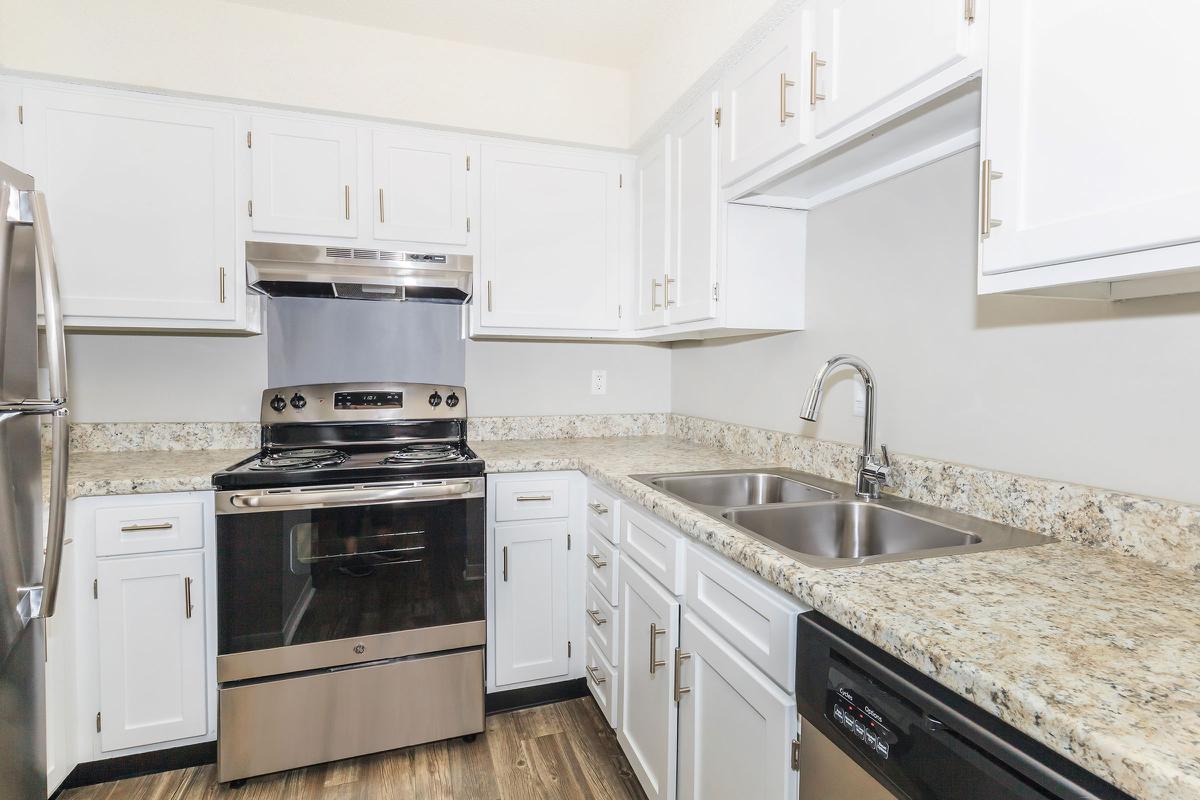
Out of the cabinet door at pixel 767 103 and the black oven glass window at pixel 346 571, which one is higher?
the cabinet door at pixel 767 103

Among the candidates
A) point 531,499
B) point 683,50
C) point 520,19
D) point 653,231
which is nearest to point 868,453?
point 531,499

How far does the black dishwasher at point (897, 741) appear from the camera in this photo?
595mm

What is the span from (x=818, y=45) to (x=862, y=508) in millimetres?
1085

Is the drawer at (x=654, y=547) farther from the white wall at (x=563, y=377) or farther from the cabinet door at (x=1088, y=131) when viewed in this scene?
the white wall at (x=563, y=377)

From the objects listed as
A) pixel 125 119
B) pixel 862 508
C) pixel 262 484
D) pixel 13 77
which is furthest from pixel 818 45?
pixel 13 77

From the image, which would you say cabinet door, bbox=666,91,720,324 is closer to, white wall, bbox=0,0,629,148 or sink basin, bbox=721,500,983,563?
white wall, bbox=0,0,629,148

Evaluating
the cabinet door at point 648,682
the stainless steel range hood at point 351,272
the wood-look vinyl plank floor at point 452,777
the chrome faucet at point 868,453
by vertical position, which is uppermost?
the stainless steel range hood at point 351,272

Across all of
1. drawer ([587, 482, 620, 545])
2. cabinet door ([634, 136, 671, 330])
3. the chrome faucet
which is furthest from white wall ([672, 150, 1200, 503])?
drawer ([587, 482, 620, 545])

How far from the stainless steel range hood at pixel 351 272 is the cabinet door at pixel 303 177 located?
9cm

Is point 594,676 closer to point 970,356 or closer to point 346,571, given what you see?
point 346,571

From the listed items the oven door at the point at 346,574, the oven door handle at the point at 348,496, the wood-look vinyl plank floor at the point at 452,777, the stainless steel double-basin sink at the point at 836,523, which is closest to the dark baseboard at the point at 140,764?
the wood-look vinyl plank floor at the point at 452,777

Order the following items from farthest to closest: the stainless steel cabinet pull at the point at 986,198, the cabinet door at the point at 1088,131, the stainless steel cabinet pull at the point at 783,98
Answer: the stainless steel cabinet pull at the point at 783,98 → the stainless steel cabinet pull at the point at 986,198 → the cabinet door at the point at 1088,131

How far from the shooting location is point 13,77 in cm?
183

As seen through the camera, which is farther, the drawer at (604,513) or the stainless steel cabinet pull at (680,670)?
the drawer at (604,513)
